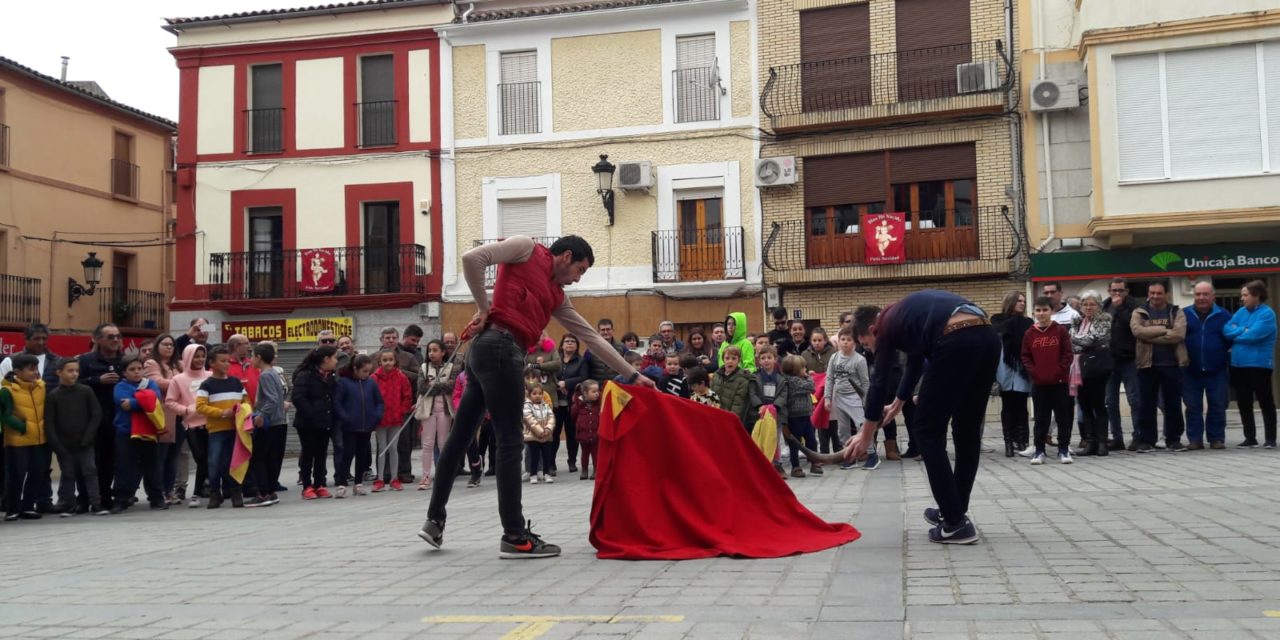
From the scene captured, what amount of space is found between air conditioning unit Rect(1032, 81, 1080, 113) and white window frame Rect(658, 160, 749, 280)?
6.61 m

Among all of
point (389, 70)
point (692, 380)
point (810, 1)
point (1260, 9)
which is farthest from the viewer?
point (389, 70)

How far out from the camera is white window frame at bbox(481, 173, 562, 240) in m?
27.0

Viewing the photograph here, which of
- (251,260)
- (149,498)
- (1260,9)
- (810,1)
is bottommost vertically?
(149,498)

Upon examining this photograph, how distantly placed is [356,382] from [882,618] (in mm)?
9904

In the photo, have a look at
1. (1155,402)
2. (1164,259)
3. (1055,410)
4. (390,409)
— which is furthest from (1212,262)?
(390,409)

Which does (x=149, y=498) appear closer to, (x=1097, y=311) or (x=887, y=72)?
(x=1097, y=311)

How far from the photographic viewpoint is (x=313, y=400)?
42.5ft

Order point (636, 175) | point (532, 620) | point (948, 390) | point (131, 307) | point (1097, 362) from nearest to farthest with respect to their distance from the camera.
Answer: point (532, 620) < point (948, 390) < point (1097, 362) < point (636, 175) < point (131, 307)

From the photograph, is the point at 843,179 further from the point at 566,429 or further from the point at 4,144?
the point at 4,144

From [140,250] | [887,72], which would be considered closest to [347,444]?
[887,72]

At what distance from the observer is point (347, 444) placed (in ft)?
43.5

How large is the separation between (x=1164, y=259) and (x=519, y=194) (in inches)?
566

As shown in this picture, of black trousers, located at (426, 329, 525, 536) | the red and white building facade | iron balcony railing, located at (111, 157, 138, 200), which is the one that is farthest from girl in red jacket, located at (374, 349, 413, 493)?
iron balcony railing, located at (111, 157, 138, 200)

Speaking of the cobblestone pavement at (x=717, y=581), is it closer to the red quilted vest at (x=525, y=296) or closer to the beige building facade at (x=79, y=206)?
the red quilted vest at (x=525, y=296)
